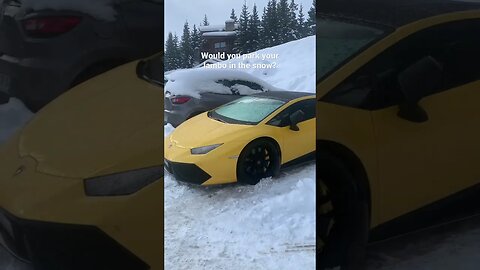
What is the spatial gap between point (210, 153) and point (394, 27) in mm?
1136

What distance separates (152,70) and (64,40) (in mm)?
421

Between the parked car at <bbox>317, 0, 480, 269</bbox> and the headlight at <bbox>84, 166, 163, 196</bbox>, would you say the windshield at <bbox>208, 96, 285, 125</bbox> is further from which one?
the headlight at <bbox>84, 166, 163, 196</bbox>

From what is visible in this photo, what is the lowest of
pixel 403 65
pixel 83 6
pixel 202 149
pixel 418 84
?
pixel 202 149

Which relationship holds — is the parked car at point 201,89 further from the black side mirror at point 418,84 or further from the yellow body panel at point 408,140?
the black side mirror at point 418,84

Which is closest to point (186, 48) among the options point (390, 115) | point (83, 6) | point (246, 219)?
point (83, 6)

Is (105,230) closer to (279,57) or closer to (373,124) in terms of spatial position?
(279,57)

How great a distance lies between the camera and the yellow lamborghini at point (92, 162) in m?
2.08

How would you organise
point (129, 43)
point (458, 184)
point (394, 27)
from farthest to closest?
point (458, 184) → point (394, 27) → point (129, 43)

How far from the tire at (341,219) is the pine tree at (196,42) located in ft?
2.62

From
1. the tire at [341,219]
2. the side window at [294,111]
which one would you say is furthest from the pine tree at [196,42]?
the tire at [341,219]

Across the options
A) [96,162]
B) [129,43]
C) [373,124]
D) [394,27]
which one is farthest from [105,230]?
[394,27]

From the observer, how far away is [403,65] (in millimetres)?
2291

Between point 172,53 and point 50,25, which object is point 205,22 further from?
point 50,25

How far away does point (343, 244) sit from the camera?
232 centimetres
